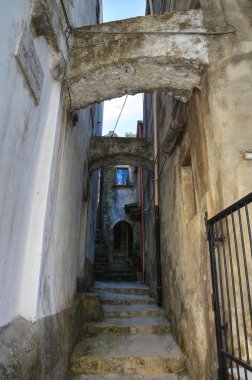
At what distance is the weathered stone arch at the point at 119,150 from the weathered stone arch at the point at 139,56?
3.62 m

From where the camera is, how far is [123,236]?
57.7ft

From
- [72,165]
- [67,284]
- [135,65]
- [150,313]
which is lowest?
[150,313]

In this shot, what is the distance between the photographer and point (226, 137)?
2.95 meters

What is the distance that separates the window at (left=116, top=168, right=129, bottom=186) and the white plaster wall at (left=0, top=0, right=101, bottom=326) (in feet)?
48.6

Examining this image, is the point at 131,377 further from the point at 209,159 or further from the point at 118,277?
the point at 118,277

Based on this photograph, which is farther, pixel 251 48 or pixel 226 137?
pixel 251 48

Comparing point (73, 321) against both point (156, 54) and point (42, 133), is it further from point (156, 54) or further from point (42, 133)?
point (156, 54)

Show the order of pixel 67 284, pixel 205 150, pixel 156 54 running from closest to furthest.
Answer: pixel 205 150
pixel 156 54
pixel 67 284

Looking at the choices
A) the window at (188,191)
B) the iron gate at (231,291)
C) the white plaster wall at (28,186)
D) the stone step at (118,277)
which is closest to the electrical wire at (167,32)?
the white plaster wall at (28,186)

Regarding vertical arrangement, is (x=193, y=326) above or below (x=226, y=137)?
below

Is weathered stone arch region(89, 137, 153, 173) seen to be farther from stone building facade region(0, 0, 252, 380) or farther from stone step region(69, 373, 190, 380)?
stone step region(69, 373, 190, 380)

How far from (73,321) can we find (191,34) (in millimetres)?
4108

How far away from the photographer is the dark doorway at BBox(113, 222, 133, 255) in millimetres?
17438

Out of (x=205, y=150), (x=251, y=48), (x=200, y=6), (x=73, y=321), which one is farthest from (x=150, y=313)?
(x=200, y=6)
